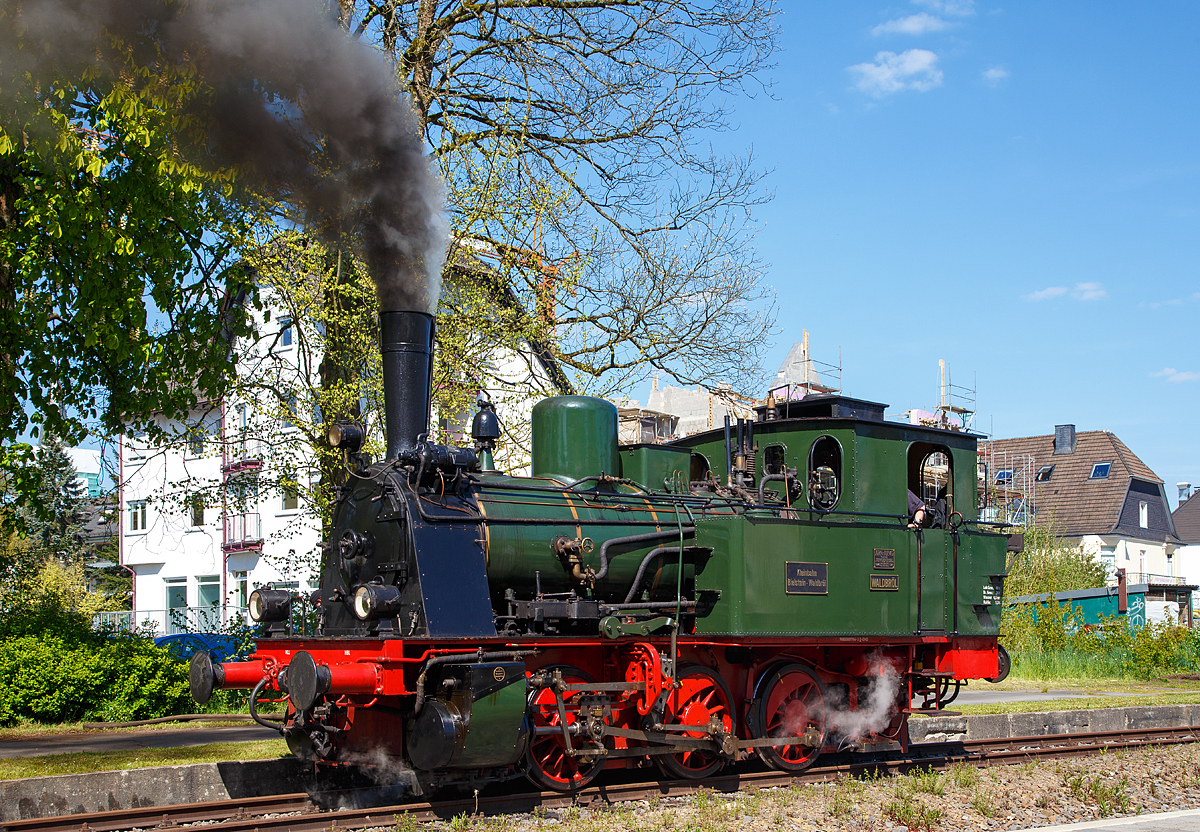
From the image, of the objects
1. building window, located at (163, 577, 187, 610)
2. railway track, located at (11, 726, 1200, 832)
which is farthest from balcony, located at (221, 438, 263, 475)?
building window, located at (163, 577, 187, 610)

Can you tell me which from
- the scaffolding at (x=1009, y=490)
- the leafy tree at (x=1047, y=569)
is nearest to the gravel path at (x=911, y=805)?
the scaffolding at (x=1009, y=490)

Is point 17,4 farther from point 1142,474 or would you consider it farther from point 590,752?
point 1142,474

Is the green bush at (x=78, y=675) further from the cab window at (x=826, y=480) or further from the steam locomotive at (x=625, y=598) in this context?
the cab window at (x=826, y=480)

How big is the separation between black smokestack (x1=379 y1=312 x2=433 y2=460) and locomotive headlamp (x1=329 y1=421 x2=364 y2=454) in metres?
0.23

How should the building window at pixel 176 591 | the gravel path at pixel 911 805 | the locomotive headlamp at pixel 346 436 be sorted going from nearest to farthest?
the gravel path at pixel 911 805 → the locomotive headlamp at pixel 346 436 → the building window at pixel 176 591

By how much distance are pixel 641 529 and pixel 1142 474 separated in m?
39.1

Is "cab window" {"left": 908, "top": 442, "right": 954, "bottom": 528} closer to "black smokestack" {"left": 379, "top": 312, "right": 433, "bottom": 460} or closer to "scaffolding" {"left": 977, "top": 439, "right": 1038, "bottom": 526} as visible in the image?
"black smokestack" {"left": 379, "top": 312, "right": 433, "bottom": 460}

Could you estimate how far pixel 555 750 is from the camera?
7887mm

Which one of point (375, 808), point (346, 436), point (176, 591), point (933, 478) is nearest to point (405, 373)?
point (346, 436)

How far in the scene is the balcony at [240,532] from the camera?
26469 millimetres

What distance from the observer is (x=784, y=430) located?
31.4 feet

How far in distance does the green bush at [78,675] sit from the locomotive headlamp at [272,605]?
5611 mm

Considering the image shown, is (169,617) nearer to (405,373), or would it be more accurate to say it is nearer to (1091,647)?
(1091,647)

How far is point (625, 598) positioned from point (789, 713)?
1927mm
